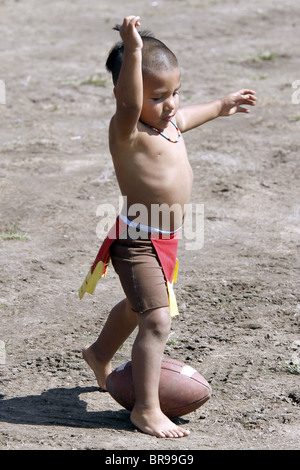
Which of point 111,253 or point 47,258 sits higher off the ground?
point 111,253

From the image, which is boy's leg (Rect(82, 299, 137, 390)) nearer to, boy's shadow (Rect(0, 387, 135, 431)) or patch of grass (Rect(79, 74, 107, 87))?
boy's shadow (Rect(0, 387, 135, 431))

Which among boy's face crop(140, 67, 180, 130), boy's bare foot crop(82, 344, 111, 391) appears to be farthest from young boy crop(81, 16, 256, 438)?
boy's bare foot crop(82, 344, 111, 391)

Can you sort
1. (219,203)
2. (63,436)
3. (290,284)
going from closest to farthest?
(63,436) < (290,284) < (219,203)

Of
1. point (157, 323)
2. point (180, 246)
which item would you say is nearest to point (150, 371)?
point (157, 323)

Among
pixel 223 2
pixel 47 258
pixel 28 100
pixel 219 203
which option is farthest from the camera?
pixel 223 2

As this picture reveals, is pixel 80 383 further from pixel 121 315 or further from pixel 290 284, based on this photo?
pixel 290 284

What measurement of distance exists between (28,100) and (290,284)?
4.48 m

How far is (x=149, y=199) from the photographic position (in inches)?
139

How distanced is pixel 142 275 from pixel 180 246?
7.04ft

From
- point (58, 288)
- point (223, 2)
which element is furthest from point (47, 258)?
point (223, 2)

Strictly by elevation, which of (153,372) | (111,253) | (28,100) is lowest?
(28,100)

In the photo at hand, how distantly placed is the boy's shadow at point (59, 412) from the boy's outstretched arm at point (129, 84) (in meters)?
1.26

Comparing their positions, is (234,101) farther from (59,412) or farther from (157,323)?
(59,412)

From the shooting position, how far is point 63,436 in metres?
3.40
